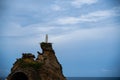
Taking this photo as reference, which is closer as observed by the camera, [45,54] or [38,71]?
[38,71]

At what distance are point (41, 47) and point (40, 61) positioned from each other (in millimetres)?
1962

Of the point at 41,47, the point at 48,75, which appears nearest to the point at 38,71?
the point at 48,75

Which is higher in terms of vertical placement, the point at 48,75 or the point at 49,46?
the point at 49,46

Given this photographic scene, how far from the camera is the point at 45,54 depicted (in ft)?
114

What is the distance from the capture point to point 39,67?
32.5 m

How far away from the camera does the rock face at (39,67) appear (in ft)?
105

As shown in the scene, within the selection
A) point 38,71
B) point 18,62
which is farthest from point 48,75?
point 18,62

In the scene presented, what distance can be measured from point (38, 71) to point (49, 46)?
148 inches

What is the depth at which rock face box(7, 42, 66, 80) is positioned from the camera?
31.9 meters

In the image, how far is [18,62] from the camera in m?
33.0

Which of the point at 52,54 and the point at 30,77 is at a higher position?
the point at 52,54

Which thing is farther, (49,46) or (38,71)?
(49,46)

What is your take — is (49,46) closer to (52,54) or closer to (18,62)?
(52,54)

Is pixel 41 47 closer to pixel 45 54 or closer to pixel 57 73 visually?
pixel 45 54
